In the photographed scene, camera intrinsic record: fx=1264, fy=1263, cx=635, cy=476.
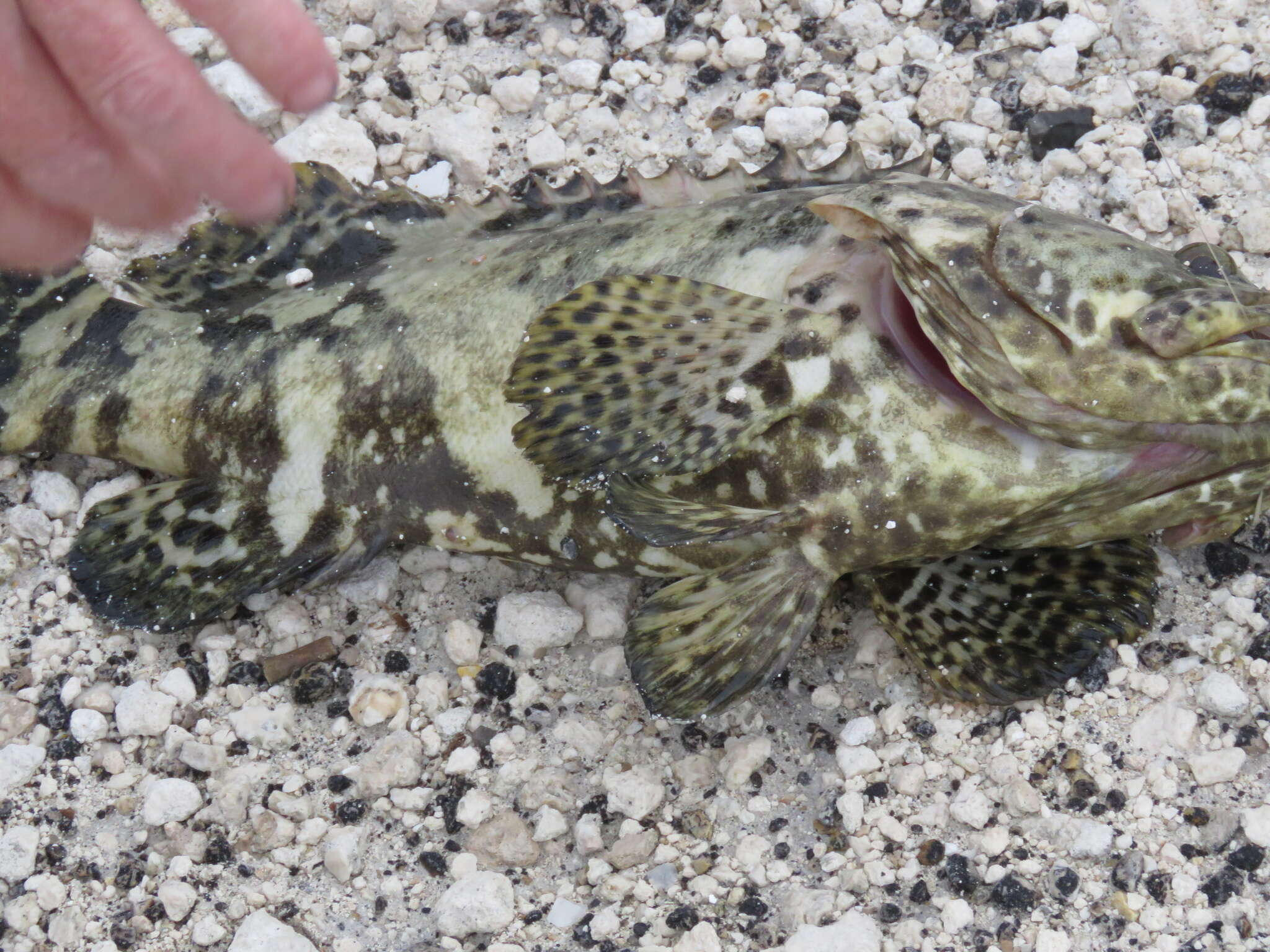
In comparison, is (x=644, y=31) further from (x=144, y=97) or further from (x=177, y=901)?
(x=177, y=901)

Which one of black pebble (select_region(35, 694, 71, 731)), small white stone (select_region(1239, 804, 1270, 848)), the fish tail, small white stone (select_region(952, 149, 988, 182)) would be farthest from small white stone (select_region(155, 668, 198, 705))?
small white stone (select_region(952, 149, 988, 182))

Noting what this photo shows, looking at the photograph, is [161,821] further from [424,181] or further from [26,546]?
[424,181]

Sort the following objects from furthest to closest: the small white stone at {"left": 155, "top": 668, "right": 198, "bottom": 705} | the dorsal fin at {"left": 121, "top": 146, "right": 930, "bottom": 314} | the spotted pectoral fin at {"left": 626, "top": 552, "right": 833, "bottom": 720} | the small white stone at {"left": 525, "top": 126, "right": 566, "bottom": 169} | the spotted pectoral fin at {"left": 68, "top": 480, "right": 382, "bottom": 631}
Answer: the small white stone at {"left": 525, "top": 126, "right": 566, "bottom": 169}
the dorsal fin at {"left": 121, "top": 146, "right": 930, "bottom": 314}
the spotted pectoral fin at {"left": 68, "top": 480, "right": 382, "bottom": 631}
the small white stone at {"left": 155, "top": 668, "right": 198, "bottom": 705}
the spotted pectoral fin at {"left": 626, "top": 552, "right": 833, "bottom": 720}

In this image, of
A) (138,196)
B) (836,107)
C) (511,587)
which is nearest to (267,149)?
(138,196)

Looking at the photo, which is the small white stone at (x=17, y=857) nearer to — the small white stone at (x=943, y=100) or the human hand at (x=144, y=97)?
the human hand at (x=144, y=97)

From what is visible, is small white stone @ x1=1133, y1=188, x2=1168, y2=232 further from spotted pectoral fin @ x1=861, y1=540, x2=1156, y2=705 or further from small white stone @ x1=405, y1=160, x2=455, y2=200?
small white stone @ x1=405, y1=160, x2=455, y2=200

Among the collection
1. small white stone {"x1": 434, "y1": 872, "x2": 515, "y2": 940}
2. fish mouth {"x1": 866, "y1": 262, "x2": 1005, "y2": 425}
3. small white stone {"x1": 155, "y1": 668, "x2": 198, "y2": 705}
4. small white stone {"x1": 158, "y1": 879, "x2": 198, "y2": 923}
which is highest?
fish mouth {"x1": 866, "y1": 262, "x2": 1005, "y2": 425}

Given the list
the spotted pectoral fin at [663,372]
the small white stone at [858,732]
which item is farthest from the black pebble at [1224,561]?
the spotted pectoral fin at [663,372]
